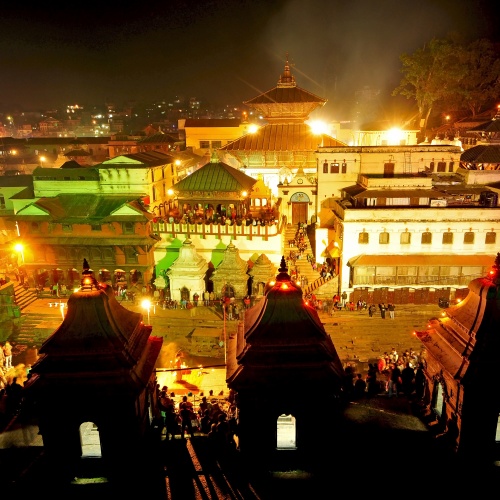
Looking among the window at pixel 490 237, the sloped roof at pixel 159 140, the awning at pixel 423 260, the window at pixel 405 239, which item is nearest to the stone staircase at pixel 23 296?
the awning at pixel 423 260

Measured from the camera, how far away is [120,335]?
33.2 feet

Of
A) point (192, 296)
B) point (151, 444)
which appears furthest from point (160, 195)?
point (151, 444)

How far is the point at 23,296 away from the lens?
111 ft

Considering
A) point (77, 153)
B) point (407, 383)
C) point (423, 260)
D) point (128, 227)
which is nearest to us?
point (407, 383)

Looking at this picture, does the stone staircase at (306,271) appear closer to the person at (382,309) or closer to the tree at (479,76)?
the person at (382,309)

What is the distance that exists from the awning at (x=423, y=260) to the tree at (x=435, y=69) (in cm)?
3459

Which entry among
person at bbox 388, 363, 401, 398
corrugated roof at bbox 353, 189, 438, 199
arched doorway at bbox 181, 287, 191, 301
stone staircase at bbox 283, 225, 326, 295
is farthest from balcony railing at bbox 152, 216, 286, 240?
person at bbox 388, 363, 401, 398

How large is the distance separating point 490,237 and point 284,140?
2361cm

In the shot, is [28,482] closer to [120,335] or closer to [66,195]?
[120,335]

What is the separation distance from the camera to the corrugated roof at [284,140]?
155 feet

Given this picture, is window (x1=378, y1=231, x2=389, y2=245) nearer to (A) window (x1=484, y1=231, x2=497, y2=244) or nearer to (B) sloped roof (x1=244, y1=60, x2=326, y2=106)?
(A) window (x1=484, y1=231, x2=497, y2=244)

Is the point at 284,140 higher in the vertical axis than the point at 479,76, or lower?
lower

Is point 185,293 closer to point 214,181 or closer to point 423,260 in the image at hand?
point 214,181

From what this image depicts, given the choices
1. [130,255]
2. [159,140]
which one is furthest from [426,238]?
[159,140]
